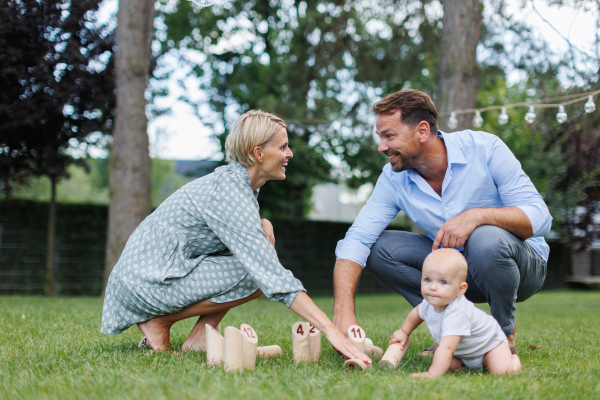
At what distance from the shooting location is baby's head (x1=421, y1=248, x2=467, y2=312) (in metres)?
2.39

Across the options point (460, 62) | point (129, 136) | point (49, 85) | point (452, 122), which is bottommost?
point (129, 136)

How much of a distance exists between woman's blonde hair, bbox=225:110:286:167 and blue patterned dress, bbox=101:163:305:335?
0.22 ft

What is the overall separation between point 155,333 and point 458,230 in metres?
1.67

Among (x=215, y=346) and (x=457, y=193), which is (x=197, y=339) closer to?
(x=215, y=346)

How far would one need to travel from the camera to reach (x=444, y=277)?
239 centimetres

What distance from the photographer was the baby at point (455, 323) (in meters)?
2.37

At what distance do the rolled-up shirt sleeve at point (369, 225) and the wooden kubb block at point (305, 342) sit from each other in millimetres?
564

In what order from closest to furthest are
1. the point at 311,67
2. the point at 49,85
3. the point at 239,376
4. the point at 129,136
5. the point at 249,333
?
the point at 239,376 → the point at 249,333 → the point at 129,136 → the point at 49,85 → the point at 311,67

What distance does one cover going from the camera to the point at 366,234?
3.29m

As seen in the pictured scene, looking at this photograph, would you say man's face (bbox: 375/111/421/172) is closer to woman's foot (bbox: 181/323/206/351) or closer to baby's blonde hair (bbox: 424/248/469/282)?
baby's blonde hair (bbox: 424/248/469/282)

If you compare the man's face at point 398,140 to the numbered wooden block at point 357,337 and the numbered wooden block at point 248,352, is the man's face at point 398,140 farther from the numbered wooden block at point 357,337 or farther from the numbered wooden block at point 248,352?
the numbered wooden block at point 248,352

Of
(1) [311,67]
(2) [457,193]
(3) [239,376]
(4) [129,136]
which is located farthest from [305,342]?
(1) [311,67]

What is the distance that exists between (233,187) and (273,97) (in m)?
8.37

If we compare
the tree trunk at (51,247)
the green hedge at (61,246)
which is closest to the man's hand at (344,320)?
the tree trunk at (51,247)
